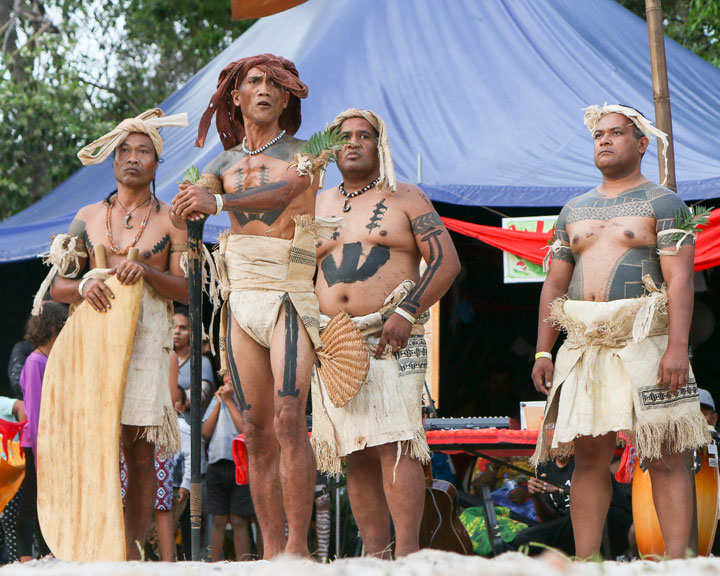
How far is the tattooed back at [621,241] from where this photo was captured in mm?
4578

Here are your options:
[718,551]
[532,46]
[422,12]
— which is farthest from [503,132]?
[718,551]

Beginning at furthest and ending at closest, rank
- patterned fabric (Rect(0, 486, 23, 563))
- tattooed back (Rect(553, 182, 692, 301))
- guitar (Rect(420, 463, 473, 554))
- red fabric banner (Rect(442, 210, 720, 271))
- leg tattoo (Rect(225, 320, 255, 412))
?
red fabric banner (Rect(442, 210, 720, 271)) → patterned fabric (Rect(0, 486, 23, 563)) → guitar (Rect(420, 463, 473, 554)) → tattooed back (Rect(553, 182, 692, 301)) → leg tattoo (Rect(225, 320, 255, 412))

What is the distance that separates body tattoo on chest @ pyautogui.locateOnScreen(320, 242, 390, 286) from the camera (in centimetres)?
483

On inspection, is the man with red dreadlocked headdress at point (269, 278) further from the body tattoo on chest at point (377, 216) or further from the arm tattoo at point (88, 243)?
the arm tattoo at point (88, 243)

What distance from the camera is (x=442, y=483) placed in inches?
253

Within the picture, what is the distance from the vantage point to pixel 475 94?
9172mm

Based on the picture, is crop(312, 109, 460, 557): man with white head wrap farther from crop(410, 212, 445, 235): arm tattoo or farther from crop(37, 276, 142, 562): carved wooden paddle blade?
crop(37, 276, 142, 562): carved wooden paddle blade

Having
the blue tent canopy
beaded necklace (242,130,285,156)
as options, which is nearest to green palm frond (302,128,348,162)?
beaded necklace (242,130,285,156)

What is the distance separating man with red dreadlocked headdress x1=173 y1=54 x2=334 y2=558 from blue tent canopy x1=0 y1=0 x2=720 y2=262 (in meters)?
3.12

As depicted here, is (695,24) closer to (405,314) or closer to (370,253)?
(370,253)

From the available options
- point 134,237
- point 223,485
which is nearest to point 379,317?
point 134,237

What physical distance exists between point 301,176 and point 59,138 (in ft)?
35.2

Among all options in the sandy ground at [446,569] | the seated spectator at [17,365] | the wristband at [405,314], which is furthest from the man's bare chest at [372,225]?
the seated spectator at [17,365]

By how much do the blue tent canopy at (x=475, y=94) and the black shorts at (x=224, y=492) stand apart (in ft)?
5.61
